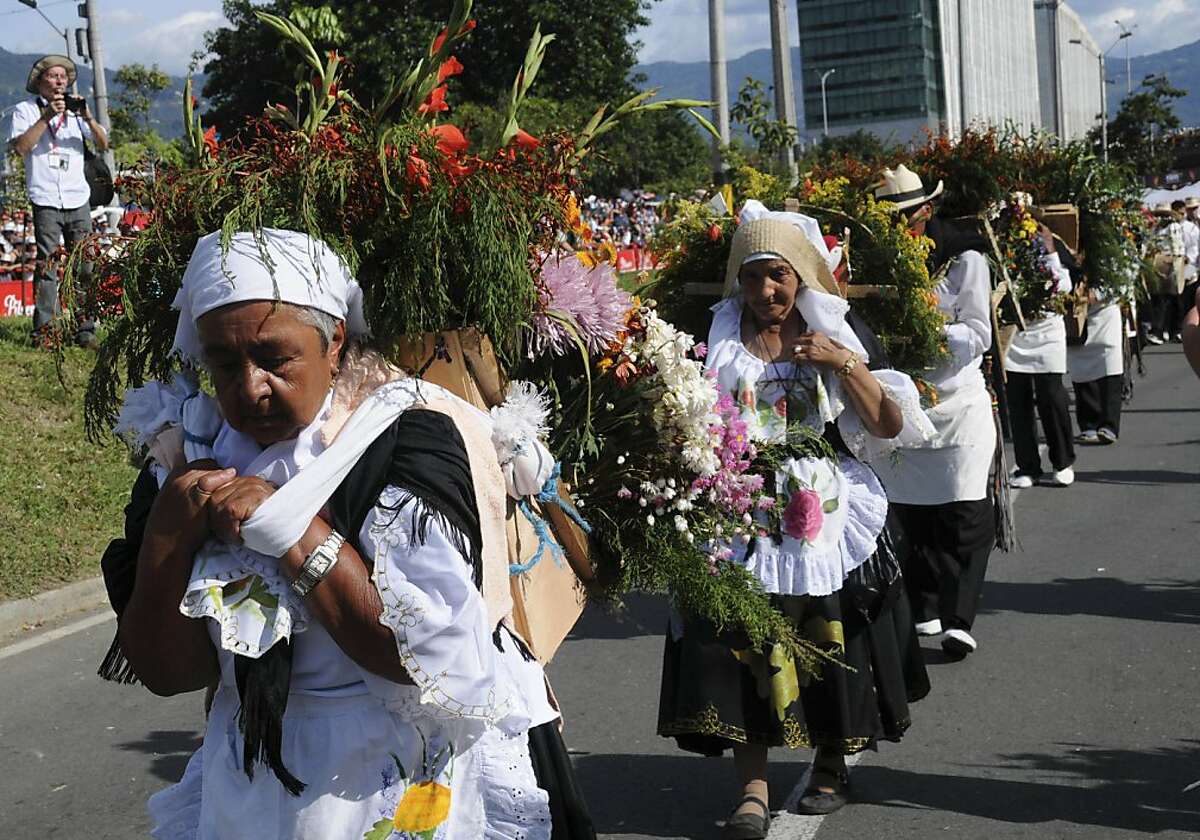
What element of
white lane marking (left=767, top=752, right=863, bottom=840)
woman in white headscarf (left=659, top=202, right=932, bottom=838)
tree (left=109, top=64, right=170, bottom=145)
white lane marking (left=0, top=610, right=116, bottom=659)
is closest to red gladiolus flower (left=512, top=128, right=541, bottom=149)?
woman in white headscarf (left=659, top=202, right=932, bottom=838)

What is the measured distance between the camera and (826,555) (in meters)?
4.90

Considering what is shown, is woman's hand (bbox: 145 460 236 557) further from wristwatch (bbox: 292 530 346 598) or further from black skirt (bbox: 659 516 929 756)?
black skirt (bbox: 659 516 929 756)

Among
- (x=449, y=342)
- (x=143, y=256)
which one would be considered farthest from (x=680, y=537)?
(x=143, y=256)

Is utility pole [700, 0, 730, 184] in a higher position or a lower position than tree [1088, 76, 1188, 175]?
lower

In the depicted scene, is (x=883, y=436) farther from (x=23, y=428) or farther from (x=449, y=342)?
(x=23, y=428)

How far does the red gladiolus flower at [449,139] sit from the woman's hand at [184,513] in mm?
720

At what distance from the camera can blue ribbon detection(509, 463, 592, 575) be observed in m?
3.09

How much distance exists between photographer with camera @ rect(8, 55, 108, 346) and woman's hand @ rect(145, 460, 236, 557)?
1014cm

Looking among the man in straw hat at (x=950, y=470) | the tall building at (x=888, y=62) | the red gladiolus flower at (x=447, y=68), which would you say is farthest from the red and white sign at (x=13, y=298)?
the tall building at (x=888, y=62)

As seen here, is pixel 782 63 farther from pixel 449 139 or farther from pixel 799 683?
pixel 449 139

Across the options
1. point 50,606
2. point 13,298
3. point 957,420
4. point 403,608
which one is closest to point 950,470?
point 957,420

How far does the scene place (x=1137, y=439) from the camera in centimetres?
1388

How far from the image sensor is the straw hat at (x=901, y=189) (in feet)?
24.3

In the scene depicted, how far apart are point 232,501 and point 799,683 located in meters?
2.86
